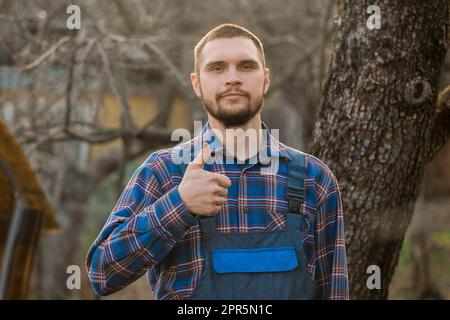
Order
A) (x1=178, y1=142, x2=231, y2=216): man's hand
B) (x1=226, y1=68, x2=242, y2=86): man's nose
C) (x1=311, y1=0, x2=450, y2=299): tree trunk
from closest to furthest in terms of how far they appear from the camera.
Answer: (x1=178, y1=142, x2=231, y2=216): man's hand → (x1=226, y1=68, x2=242, y2=86): man's nose → (x1=311, y1=0, x2=450, y2=299): tree trunk

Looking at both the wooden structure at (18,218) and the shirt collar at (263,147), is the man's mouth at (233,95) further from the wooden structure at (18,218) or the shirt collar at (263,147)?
the wooden structure at (18,218)

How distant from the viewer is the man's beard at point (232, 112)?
2600 mm

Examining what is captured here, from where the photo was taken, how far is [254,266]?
2.43 meters

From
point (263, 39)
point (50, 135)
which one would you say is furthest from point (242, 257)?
point (263, 39)

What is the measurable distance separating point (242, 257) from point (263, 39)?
7.53 meters

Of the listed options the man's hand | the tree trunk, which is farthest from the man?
the tree trunk

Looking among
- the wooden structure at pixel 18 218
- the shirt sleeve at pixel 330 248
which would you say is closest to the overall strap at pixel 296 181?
the shirt sleeve at pixel 330 248

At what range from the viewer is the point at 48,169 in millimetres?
11430

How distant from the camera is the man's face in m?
2.60

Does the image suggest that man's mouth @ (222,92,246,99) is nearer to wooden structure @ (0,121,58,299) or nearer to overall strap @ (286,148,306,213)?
overall strap @ (286,148,306,213)

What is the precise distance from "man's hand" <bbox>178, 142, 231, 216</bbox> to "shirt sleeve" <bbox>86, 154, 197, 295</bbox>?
0.09 feet

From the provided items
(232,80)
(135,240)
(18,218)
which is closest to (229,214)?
(135,240)

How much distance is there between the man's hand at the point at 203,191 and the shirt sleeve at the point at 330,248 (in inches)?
19.3
